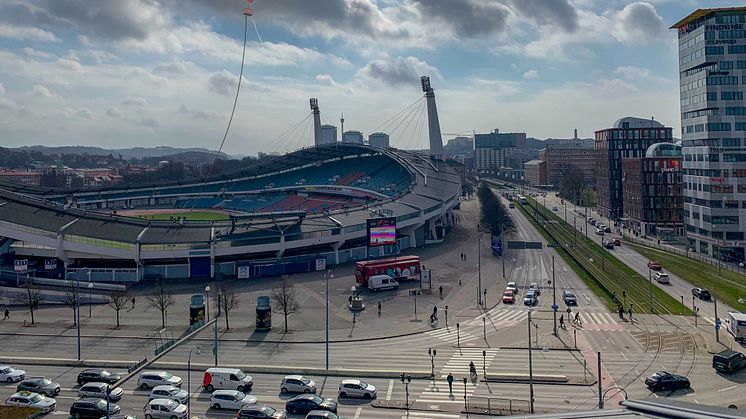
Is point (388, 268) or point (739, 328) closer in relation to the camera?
point (739, 328)

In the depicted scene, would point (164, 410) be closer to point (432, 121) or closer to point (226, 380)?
point (226, 380)

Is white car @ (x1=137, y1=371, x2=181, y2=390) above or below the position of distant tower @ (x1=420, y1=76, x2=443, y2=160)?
below

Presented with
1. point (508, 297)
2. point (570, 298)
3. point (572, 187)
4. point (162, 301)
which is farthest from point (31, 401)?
point (572, 187)

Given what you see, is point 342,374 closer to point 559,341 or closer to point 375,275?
point 559,341

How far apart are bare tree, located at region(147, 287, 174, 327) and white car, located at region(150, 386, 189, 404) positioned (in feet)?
50.2

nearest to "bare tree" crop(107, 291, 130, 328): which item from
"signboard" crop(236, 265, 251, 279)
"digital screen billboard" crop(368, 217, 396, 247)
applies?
"signboard" crop(236, 265, 251, 279)

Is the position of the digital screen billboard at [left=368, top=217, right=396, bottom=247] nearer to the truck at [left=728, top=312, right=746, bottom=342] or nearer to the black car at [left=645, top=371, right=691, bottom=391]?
the truck at [left=728, top=312, right=746, bottom=342]

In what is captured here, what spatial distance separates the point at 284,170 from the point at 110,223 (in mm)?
71135

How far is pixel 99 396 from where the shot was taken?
25766mm

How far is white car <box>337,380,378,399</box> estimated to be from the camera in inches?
1014

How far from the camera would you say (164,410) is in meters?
23.2

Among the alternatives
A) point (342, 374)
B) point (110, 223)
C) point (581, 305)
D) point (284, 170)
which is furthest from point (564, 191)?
point (342, 374)

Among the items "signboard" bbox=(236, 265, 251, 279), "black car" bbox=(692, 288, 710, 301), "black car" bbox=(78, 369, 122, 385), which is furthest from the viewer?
"signboard" bbox=(236, 265, 251, 279)

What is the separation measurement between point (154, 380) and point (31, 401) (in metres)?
5.06
